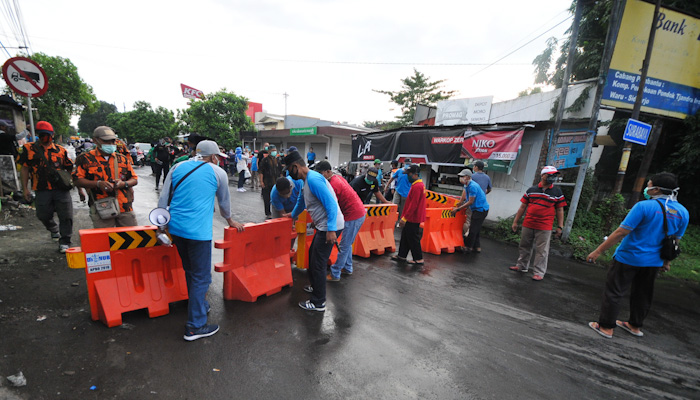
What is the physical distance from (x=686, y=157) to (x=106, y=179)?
13.9 m

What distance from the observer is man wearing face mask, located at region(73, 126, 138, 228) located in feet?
12.6

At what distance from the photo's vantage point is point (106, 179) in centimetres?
394

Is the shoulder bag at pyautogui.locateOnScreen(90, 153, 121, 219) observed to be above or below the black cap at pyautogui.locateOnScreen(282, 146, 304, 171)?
below

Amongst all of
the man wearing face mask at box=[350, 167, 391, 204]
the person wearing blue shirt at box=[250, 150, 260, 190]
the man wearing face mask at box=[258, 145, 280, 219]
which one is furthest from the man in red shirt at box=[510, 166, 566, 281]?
the person wearing blue shirt at box=[250, 150, 260, 190]

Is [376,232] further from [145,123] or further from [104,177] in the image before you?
[145,123]

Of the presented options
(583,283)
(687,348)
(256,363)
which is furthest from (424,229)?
(256,363)

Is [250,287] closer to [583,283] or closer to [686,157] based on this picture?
[583,283]

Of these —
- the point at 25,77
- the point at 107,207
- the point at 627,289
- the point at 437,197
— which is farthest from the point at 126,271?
the point at 437,197

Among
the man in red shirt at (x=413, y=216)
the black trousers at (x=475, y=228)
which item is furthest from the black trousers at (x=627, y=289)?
the black trousers at (x=475, y=228)

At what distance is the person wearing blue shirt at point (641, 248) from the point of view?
3.54m

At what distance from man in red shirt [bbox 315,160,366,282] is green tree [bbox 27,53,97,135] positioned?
26.3 metres

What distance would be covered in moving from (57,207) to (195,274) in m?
3.58

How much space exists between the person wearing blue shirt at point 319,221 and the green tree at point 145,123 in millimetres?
48491

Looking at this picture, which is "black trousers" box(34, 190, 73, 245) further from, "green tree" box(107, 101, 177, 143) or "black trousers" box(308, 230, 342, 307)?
"green tree" box(107, 101, 177, 143)
